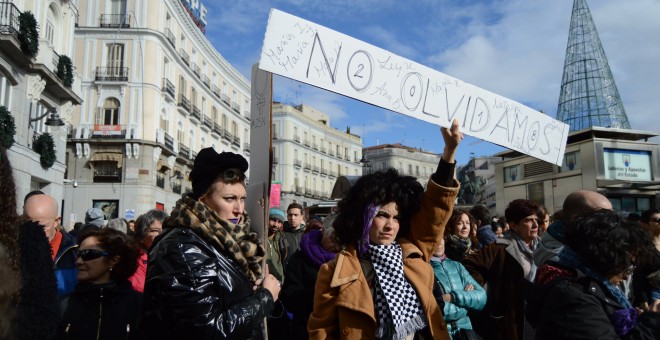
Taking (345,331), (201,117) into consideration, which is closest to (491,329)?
(345,331)

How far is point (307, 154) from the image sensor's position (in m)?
60.1

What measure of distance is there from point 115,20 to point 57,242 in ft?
101

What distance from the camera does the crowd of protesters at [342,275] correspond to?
6.90ft

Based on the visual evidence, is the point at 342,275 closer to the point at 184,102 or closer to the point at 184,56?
the point at 184,102

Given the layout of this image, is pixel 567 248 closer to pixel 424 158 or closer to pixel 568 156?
pixel 568 156

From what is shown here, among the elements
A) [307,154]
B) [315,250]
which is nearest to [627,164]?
[315,250]

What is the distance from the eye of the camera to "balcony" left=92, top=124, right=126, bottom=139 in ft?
99.0

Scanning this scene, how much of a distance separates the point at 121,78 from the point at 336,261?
1242 inches

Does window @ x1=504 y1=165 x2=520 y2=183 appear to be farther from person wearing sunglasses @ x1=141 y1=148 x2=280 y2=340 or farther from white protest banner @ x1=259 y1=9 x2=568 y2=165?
person wearing sunglasses @ x1=141 y1=148 x2=280 y2=340

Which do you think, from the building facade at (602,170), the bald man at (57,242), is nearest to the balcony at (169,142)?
the building facade at (602,170)

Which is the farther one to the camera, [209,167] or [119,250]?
[119,250]

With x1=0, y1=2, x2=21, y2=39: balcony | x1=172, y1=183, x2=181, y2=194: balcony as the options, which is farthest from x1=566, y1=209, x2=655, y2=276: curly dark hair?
x1=172, y1=183, x2=181, y2=194: balcony

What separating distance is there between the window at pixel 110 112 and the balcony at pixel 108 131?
0.69m

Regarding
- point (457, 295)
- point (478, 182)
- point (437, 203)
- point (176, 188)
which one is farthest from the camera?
point (478, 182)
